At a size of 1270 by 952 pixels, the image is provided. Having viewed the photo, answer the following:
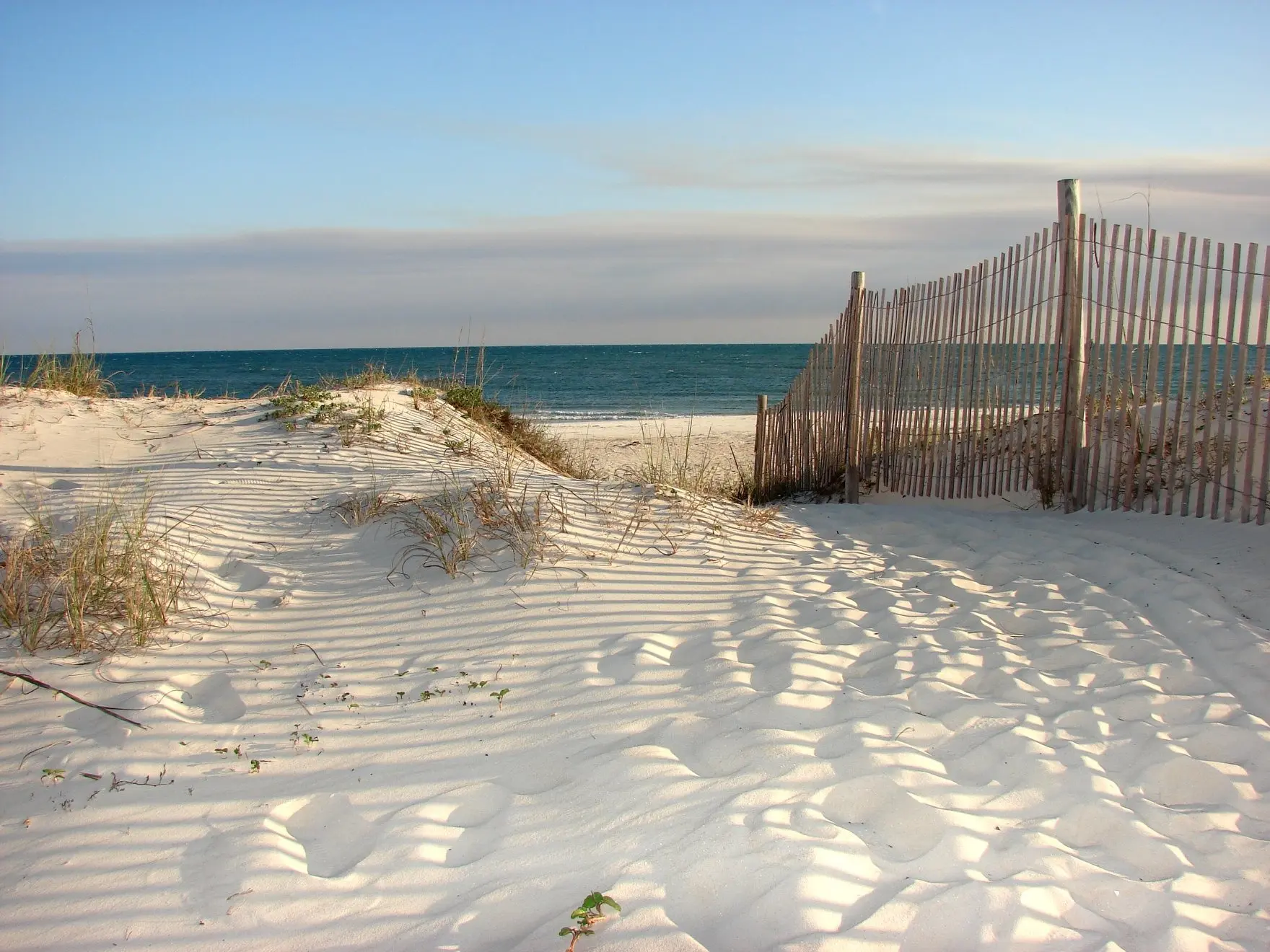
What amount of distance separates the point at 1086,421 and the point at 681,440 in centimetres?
814

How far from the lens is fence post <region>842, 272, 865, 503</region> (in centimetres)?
712

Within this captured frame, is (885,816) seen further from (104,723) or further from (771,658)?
(104,723)

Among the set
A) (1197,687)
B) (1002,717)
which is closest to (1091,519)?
(1197,687)

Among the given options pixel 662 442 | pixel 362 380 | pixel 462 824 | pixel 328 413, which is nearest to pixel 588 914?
pixel 462 824

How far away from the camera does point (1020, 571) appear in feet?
15.8

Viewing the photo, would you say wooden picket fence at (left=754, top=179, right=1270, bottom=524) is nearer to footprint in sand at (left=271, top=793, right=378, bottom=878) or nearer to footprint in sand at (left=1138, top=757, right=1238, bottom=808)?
footprint in sand at (left=1138, top=757, right=1238, bottom=808)

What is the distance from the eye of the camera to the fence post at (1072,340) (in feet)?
18.6

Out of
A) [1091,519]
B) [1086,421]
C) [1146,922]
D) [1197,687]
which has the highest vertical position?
[1086,421]

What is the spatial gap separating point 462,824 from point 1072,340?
4924mm

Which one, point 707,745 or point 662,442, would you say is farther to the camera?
point 662,442

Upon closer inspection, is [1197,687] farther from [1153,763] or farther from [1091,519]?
[1091,519]

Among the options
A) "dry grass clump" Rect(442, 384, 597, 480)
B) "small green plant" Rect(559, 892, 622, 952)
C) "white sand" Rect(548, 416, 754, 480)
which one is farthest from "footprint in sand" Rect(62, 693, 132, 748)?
"white sand" Rect(548, 416, 754, 480)

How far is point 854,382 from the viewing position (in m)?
7.12

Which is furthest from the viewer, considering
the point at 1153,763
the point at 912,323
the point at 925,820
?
the point at 912,323
